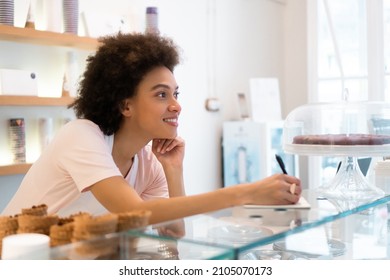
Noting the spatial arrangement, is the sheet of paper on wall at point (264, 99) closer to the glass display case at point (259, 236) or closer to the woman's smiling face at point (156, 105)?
the woman's smiling face at point (156, 105)

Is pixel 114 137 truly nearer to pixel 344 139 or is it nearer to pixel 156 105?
pixel 156 105

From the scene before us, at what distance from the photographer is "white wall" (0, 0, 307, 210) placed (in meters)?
5.10

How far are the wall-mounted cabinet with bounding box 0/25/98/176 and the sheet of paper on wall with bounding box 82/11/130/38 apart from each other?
13cm

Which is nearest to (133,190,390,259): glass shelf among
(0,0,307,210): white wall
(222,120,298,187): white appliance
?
(0,0,307,210): white wall

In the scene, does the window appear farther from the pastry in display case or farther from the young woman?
the young woman

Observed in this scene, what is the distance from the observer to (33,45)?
3.73 meters

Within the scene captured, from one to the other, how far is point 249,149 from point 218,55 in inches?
42.2

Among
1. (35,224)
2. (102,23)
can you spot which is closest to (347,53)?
(102,23)

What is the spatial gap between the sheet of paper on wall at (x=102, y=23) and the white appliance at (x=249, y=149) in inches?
69.5

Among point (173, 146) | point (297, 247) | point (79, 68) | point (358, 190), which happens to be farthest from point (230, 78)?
point (297, 247)

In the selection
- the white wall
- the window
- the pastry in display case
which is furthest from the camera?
the window
